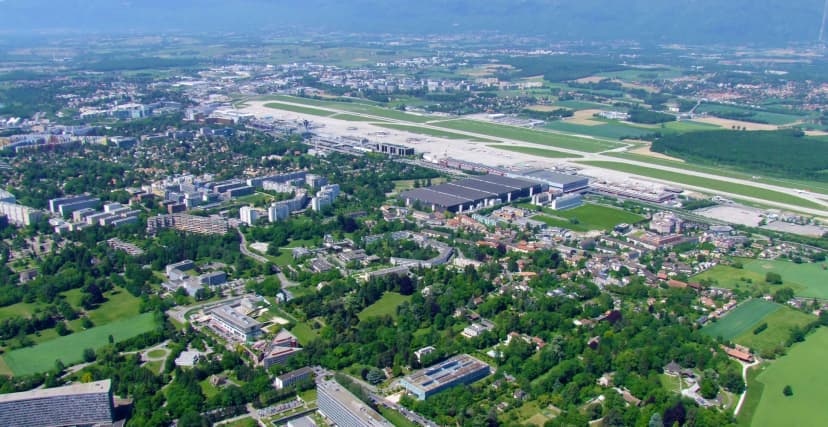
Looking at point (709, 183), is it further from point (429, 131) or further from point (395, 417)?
point (395, 417)

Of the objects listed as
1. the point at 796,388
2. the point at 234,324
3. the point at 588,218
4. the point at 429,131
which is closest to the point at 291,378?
the point at 234,324

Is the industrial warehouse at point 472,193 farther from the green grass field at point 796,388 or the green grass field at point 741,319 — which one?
the green grass field at point 796,388

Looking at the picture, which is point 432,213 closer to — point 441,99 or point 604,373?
point 604,373

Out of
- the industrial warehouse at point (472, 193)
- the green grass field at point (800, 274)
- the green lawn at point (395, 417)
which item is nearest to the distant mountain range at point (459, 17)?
the industrial warehouse at point (472, 193)

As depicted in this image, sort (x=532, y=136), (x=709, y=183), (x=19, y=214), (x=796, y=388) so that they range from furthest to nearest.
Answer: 1. (x=532, y=136)
2. (x=709, y=183)
3. (x=19, y=214)
4. (x=796, y=388)

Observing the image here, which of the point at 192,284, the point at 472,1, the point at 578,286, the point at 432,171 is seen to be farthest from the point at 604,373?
the point at 472,1

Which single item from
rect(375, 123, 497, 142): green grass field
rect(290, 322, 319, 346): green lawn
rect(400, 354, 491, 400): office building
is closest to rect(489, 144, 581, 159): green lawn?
rect(375, 123, 497, 142): green grass field
